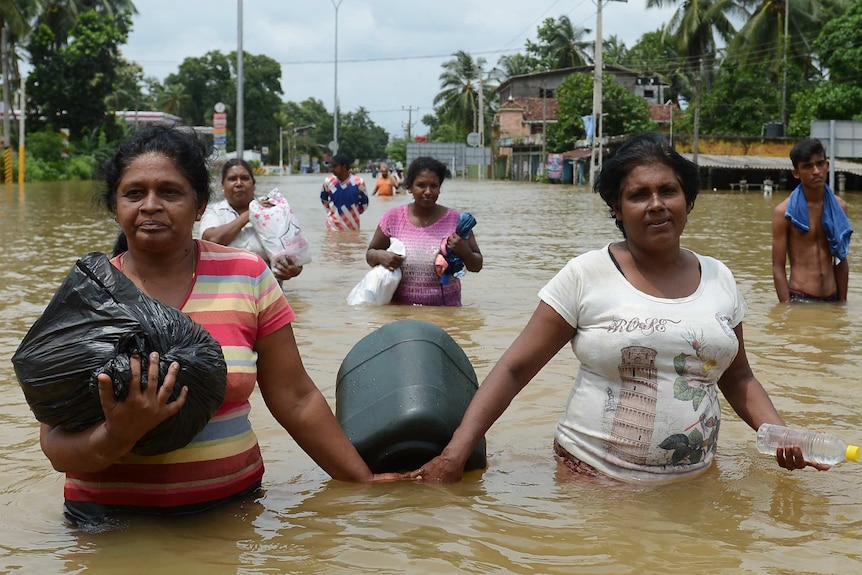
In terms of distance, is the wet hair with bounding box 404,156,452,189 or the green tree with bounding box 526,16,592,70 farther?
the green tree with bounding box 526,16,592,70

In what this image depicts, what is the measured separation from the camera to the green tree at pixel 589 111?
4709 cm

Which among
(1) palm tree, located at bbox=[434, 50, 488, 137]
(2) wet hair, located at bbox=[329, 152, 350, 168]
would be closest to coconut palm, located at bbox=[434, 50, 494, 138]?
(1) palm tree, located at bbox=[434, 50, 488, 137]

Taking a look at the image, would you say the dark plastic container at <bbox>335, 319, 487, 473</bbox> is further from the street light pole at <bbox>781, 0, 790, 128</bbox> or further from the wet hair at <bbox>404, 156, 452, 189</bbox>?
the street light pole at <bbox>781, 0, 790, 128</bbox>

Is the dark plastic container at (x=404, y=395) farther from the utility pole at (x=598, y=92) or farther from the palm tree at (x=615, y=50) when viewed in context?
the palm tree at (x=615, y=50)

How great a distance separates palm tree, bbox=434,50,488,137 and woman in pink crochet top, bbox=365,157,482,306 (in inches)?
2755

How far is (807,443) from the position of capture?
324 cm

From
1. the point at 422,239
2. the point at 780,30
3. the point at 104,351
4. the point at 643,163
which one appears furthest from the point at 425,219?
the point at 780,30

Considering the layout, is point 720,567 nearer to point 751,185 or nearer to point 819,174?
point 819,174

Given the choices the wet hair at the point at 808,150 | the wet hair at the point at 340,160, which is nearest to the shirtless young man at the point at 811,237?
the wet hair at the point at 808,150

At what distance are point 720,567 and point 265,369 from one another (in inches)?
55.8

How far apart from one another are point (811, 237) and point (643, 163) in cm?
491

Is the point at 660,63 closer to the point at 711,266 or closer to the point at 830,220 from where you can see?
the point at 830,220

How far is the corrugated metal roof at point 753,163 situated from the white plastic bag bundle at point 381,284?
94.2 ft

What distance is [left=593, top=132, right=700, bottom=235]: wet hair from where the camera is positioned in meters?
3.30
